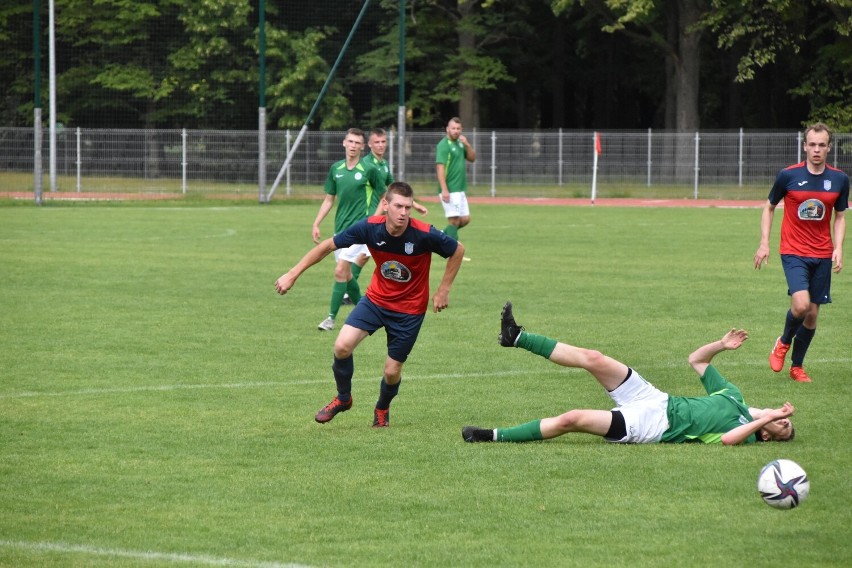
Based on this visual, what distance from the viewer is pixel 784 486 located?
21.4 ft

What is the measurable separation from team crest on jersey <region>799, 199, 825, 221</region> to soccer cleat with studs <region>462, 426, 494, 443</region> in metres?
4.30

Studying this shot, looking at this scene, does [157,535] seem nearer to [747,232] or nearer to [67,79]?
[747,232]

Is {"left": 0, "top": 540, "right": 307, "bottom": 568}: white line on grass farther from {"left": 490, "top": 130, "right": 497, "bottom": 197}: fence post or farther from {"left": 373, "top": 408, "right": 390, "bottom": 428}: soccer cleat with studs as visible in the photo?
{"left": 490, "top": 130, "right": 497, "bottom": 197}: fence post

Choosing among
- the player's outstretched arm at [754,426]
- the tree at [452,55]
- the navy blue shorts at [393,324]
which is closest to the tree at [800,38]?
the tree at [452,55]

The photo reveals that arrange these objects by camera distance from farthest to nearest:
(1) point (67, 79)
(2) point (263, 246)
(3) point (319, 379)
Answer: (1) point (67, 79), (2) point (263, 246), (3) point (319, 379)

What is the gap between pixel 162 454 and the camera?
7891mm

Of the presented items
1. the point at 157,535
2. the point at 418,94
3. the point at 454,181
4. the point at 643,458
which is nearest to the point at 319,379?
the point at 643,458

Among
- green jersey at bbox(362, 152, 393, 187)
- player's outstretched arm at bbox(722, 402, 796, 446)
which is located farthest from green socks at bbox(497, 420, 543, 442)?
green jersey at bbox(362, 152, 393, 187)

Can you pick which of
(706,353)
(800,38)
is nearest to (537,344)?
(706,353)

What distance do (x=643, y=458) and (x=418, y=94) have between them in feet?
155

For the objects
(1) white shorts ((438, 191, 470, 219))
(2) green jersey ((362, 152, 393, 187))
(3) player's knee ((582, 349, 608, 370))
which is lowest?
(3) player's knee ((582, 349, 608, 370))

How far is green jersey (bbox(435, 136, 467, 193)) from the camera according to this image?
69.4 feet

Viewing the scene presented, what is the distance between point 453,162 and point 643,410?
1369cm

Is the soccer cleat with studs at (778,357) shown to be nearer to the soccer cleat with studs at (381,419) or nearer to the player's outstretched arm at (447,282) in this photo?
the player's outstretched arm at (447,282)
